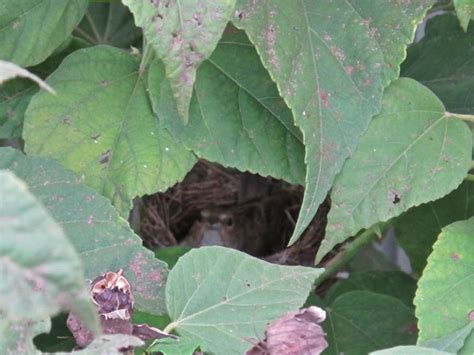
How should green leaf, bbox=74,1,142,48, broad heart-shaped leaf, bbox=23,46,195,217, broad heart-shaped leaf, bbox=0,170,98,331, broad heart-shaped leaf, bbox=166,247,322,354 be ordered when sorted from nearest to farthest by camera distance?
broad heart-shaped leaf, bbox=0,170,98,331, broad heart-shaped leaf, bbox=166,247,322,354, broad heart-shaped leaf, bbox=23,46,195,217, green leaf, bbox=74,1,142,48

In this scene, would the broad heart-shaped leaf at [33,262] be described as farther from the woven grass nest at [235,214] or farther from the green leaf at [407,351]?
the woven grass nest at [235,214]

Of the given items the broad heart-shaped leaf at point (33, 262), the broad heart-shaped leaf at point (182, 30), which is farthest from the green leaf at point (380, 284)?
the broad heart-shaped leaf at point (33, 262)

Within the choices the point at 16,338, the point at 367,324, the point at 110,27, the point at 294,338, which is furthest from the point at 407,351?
the point at 110,27

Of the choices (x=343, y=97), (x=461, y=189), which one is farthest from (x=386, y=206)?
(x=461, y=189)

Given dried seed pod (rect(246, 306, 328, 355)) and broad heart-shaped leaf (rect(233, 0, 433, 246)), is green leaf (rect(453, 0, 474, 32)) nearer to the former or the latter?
broad heart-shaped leaf (rect(233, 0, 433, 246))

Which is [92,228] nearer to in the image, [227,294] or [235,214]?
[227,294]

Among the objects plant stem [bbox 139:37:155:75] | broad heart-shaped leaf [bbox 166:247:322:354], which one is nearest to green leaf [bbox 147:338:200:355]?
broad heart-shaped leaf [bbox 166:247:322:354]
